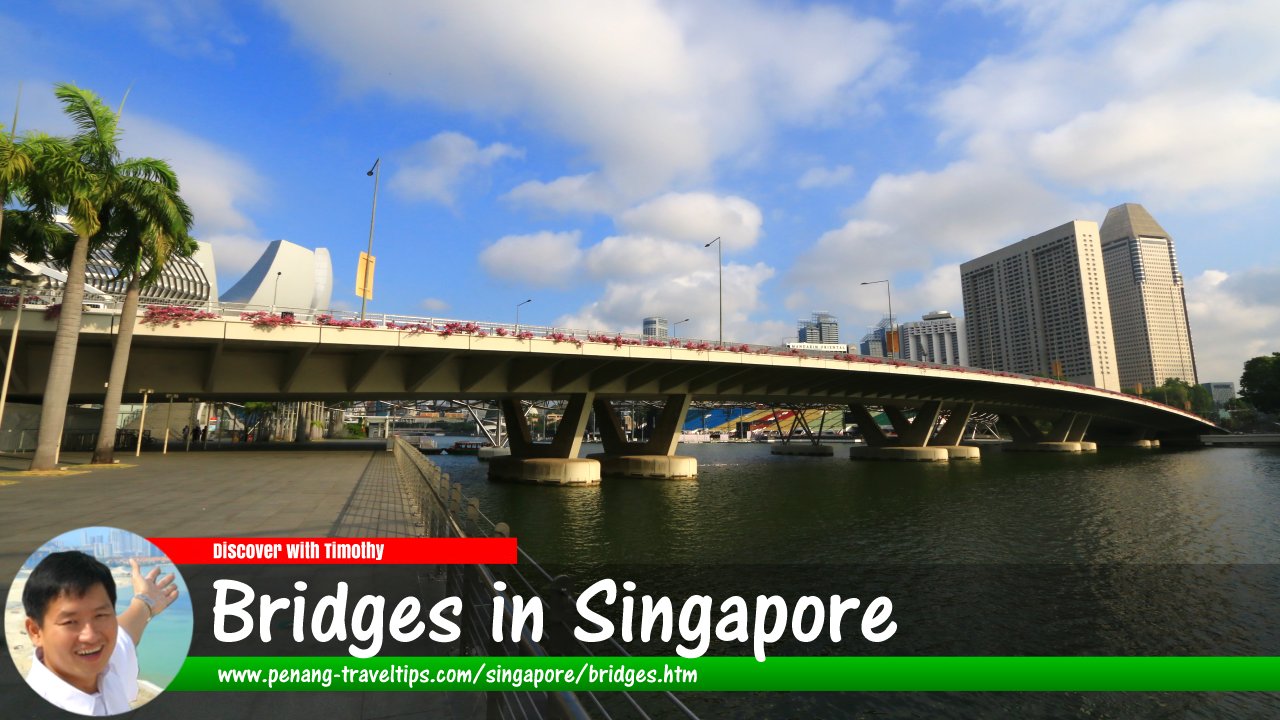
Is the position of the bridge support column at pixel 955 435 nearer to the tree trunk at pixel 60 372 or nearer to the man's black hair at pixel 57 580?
the tree trunk at pixel 60 372

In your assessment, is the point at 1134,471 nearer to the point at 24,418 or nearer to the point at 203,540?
the point at 203,540

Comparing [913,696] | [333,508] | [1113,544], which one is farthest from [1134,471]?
[333,508]

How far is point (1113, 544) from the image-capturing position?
20.4 meters

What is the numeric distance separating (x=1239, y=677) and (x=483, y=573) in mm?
14776

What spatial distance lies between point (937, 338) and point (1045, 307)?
28.3 m

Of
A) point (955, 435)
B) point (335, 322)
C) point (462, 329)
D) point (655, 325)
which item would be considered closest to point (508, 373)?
point (462, 329)

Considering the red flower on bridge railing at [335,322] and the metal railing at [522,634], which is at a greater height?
the red flower on bridge railing at [335,322]

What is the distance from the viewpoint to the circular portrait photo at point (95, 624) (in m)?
2.81

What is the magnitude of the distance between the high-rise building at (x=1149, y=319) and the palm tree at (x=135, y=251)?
228755 millimetres

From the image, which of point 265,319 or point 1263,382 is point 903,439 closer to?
point 265,319

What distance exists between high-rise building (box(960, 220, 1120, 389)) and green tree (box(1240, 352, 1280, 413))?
31794 mm

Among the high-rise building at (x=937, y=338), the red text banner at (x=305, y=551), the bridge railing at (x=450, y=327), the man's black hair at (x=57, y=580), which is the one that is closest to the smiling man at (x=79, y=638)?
the man's black hair at (x=57, y=580)

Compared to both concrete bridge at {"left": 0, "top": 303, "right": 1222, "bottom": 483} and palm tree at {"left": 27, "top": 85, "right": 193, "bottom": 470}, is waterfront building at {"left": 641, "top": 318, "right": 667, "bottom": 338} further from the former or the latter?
palm tree at {"left": 27, "top": 85, "right": 193, "bottom": 470}

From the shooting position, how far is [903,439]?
74062mm
